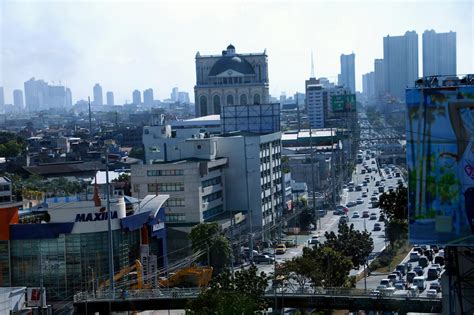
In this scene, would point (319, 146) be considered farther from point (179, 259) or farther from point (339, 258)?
point (339, 258)

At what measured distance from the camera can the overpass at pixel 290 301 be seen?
9.05 meters

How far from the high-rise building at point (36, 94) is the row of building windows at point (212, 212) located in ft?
375

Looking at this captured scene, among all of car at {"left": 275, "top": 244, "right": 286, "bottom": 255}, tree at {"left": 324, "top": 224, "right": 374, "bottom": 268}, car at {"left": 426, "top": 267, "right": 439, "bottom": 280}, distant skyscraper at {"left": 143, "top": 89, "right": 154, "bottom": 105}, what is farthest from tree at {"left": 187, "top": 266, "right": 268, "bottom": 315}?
distant skyscraper at {"left": 143, "top": 89, "right": 154, "bottom": 105}

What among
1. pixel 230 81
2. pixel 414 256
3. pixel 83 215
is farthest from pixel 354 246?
pixel 230 81

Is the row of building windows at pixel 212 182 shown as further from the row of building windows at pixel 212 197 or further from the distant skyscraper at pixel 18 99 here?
the distant skyscraper at pixel 18 99

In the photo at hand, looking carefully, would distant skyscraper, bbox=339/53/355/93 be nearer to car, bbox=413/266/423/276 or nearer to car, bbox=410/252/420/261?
car, bbox=410/252/420/261

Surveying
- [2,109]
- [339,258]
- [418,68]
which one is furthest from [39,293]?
[2,109]

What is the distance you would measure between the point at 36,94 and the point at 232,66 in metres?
97.8

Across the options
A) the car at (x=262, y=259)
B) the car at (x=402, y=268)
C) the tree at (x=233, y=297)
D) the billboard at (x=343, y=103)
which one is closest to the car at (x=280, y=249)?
the car at (x=262, y=259)

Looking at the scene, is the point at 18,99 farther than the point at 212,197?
Yes

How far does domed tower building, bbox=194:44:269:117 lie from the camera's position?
127 feet

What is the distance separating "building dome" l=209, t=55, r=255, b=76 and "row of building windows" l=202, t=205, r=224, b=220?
2143 cm

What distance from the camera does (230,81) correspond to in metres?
39.0

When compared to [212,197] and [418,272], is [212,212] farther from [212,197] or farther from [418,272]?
[418,272]
